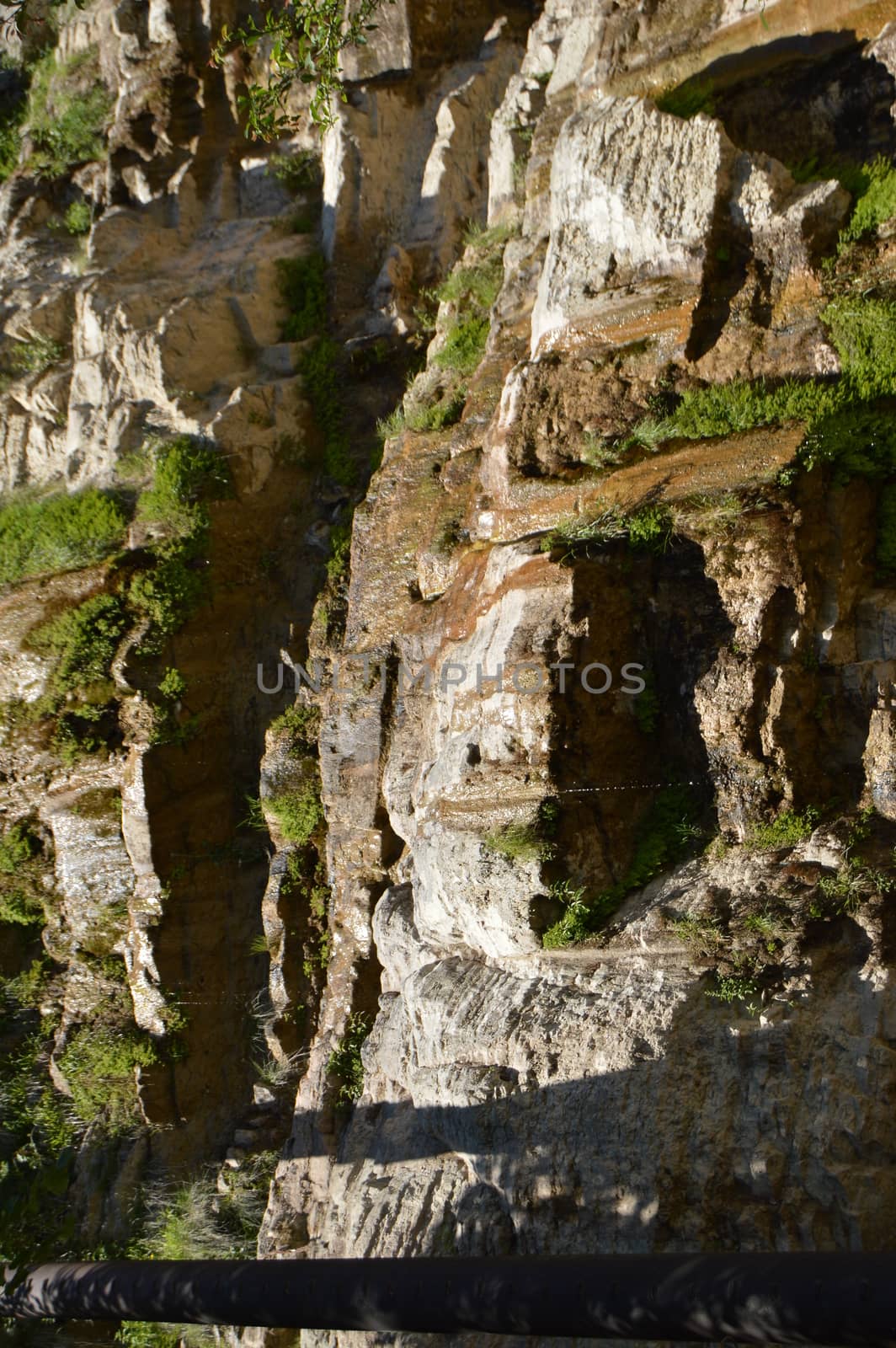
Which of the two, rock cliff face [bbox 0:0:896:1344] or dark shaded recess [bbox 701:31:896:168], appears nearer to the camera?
rock cliff face [bbox 0:0:896:1344]

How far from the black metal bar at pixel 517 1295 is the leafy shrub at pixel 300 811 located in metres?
2.80

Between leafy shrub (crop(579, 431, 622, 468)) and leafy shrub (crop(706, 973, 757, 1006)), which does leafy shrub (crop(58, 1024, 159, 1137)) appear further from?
leafy shrub (crop(579, 431, 622, 468))

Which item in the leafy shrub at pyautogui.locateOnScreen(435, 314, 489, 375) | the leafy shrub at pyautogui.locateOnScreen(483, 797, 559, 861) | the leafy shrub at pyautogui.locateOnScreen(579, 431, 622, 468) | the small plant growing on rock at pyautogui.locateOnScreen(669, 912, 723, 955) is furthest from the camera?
the leafy shrub at pyautogui.locateOnScreen(435, 314, 489, 375)

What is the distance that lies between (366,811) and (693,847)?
2.13 metres

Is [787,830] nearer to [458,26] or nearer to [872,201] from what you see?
[872,201]

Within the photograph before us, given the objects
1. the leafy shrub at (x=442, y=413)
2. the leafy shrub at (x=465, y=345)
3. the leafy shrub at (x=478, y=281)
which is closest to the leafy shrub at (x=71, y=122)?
the leafy shrub at (x=478, y=281)

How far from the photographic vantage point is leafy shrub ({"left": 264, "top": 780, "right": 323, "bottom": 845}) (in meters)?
6.80

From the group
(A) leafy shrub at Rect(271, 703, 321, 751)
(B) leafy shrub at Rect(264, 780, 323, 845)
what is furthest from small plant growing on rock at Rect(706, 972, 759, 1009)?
(A) leafy shrub at Rect(271, 703, 321, 751)

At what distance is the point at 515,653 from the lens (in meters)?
5.20

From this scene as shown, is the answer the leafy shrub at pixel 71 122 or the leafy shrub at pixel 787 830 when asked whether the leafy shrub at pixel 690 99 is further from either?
the leafy shrub at pixel 71 122

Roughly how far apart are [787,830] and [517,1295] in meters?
2.25

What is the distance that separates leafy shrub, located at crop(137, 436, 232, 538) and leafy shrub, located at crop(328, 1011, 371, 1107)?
355cm

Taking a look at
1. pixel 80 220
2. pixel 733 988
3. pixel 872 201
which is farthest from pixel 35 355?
pixel 733 988

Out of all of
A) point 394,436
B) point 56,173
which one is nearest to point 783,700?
point 394,436
